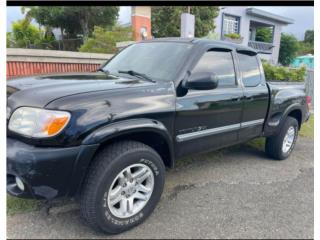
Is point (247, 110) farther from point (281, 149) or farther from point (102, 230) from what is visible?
point (102, 230)

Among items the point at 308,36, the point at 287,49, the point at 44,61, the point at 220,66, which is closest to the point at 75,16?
the point at 44,61

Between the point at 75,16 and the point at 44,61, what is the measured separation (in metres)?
16.1

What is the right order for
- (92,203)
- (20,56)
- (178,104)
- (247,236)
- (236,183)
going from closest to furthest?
(92,203)
(247,236)
(178,104)
(236,183)
(20,56)

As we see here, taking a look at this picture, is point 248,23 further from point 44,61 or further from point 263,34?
point 44,61

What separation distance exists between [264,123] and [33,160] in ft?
11.2

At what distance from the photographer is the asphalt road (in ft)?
8.59

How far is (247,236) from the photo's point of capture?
2.64 m

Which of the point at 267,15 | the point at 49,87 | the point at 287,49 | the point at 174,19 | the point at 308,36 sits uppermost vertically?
the point at 308,36

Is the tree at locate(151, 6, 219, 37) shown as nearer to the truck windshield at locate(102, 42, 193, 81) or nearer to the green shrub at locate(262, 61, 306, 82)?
the green shrub at locate(262, 61, 306, 82)

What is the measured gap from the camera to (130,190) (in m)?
2.63

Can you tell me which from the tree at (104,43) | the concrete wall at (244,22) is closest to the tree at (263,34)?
the concrete wall at (244,22)

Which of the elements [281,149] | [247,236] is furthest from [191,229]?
[281,149]

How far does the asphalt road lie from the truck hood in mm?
1199

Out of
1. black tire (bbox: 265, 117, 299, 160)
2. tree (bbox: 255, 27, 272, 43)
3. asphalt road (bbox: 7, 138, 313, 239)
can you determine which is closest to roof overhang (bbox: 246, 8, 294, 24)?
tree (bbox: 255, 27, 272, 43)
